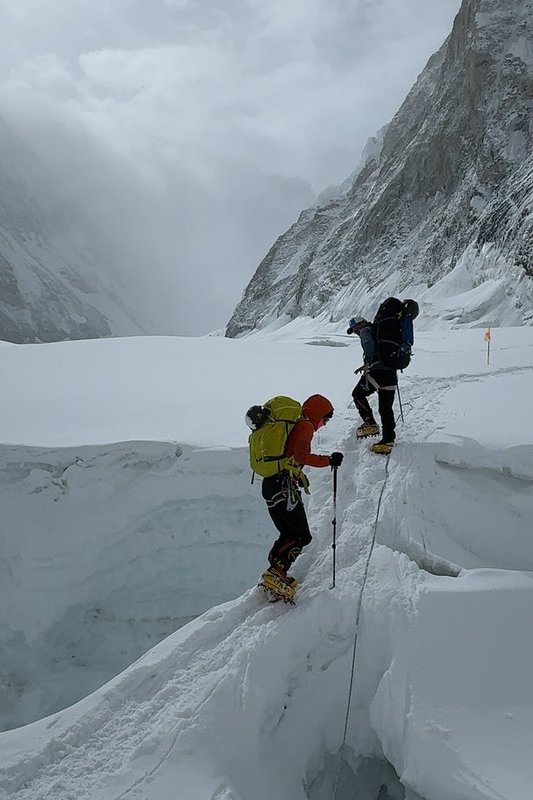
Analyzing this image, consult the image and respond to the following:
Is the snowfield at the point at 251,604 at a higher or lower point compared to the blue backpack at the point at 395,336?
lower

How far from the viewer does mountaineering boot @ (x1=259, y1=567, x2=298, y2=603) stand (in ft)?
12.9

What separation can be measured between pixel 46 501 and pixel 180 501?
1864mm

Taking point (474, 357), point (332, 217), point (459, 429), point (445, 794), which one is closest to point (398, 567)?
point (445, 794)

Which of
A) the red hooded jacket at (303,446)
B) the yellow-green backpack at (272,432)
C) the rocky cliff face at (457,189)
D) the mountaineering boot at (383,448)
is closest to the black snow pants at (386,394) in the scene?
the mountaineering boot at (383,448)

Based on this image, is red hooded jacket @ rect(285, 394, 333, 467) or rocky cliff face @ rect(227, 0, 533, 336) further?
rocky cliff face @ rect(227, 0, 533, 336)

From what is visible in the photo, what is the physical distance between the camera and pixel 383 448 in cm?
596

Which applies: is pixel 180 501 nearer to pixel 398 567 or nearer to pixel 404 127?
pixel 398 567

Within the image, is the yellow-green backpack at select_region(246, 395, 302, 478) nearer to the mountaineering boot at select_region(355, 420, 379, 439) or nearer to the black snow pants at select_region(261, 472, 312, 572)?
the black snow pants at select_region(261, 472, 312, 572)

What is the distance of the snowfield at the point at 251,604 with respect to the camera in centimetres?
302

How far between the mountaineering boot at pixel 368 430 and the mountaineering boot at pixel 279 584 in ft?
9.36

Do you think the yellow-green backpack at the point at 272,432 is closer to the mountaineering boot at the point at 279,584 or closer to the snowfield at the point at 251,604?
the mountaineering boot at the point at 279,584

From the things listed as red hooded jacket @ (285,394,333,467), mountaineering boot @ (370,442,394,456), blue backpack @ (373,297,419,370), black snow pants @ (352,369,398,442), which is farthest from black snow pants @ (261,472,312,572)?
blue backpack @ (373,297,419,370)

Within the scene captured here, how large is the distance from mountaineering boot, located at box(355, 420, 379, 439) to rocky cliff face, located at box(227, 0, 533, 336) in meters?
26.5

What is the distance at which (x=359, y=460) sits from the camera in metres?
6.01
